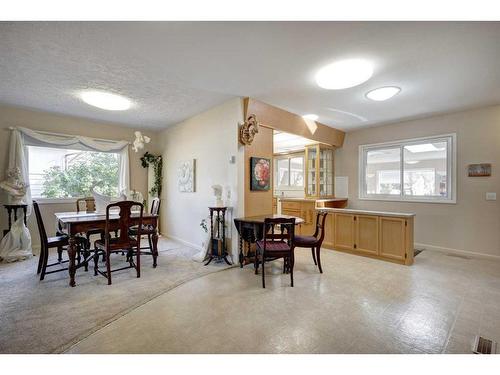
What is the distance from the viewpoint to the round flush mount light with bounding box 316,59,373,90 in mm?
2475

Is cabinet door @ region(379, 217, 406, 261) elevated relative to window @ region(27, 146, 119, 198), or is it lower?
lower

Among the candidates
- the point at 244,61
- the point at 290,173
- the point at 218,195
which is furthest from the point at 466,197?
the point at 244,61

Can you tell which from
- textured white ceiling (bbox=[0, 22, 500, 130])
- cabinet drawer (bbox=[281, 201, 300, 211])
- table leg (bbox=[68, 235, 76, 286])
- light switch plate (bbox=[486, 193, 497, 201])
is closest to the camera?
textured white ceiling (bbox=[0, 22, 500, 130])

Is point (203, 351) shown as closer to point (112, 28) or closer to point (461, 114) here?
point (112, 28)

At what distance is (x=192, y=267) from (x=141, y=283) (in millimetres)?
745

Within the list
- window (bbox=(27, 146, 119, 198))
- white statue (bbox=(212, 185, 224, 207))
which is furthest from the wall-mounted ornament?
window (bbox=(27, 146, 119, 198))

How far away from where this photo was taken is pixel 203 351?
1.61 meters

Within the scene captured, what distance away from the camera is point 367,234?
3.88 meters

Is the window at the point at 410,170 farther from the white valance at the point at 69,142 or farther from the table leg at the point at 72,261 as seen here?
the white valance at the point at 69,142

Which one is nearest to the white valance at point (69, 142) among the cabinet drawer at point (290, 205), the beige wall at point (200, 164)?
the beige wall at point (200, 164)

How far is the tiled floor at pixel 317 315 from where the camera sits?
1.69 meters

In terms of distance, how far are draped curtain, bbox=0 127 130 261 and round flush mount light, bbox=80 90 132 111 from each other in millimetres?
1231

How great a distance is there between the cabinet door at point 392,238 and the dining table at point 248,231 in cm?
150

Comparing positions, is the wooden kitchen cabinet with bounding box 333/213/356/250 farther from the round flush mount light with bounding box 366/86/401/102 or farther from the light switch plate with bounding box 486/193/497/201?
the light switch plate with bounding box 486/193/497/201
